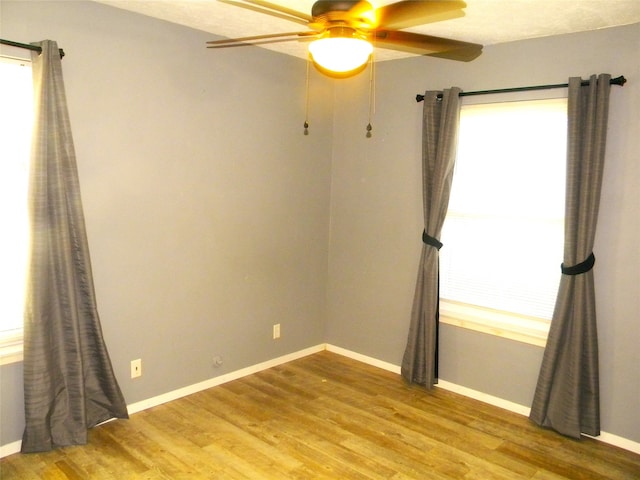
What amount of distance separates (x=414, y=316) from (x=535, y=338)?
2.78ft

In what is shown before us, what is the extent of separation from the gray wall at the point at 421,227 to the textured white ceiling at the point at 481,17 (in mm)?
155

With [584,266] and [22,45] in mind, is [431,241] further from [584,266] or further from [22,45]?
[22,45]

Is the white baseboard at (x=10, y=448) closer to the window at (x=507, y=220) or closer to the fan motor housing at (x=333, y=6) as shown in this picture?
the fan motor housing at (x=333, y=6)

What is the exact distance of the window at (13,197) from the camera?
8.19 feet

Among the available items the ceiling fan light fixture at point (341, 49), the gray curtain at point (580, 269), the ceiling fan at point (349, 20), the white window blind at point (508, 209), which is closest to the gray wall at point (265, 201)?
the gray curtain at point (580, 269)

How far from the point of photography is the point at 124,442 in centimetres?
272

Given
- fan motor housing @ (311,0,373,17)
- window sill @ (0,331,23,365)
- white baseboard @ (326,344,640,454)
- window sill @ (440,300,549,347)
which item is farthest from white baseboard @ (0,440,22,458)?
window sill @ (440,300,549,347)

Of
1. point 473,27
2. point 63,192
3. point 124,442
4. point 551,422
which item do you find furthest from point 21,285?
point 551,422

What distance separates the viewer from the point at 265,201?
375 centimetres

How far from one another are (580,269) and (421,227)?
3.87 feet

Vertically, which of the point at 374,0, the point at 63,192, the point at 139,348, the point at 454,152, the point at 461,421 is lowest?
the point at 461,421

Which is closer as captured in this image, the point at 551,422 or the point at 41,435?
the point at 41,435

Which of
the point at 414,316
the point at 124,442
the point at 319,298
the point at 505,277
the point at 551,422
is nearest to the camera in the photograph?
the point at 124,442

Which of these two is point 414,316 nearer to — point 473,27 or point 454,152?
point 454,152
